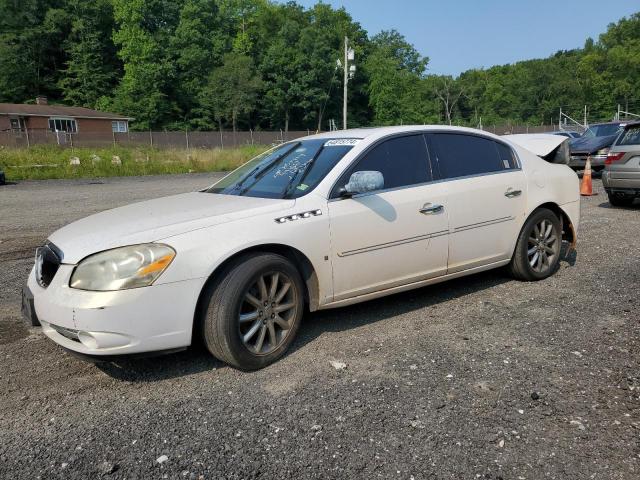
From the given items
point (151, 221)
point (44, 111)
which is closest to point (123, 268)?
point (151, 221)

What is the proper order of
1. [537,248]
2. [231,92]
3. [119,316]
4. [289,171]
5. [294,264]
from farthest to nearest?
[231,92]
[537,248]
[289,171]
[294,264]
[119,316]

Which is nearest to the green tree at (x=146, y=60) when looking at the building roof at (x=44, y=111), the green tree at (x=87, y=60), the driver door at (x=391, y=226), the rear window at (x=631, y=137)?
the green tree at (x=87, y=60)

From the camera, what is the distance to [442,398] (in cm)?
317

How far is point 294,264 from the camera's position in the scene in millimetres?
3877

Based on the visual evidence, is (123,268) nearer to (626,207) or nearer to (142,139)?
(626,207)

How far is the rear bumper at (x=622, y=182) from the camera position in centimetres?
916

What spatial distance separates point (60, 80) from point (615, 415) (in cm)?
7525

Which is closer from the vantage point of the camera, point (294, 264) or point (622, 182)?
point (294, 264)

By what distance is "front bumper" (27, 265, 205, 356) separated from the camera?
313 cm

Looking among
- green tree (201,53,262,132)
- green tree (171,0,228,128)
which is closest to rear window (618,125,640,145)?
green tree (201,53,262,132)

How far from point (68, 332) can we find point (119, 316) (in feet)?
1.24

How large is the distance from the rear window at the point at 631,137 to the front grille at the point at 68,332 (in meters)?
9.43

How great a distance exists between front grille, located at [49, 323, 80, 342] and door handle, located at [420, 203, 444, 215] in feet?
8.77

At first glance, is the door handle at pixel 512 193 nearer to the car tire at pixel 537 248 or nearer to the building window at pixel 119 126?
the car tire at pixel 537 248
